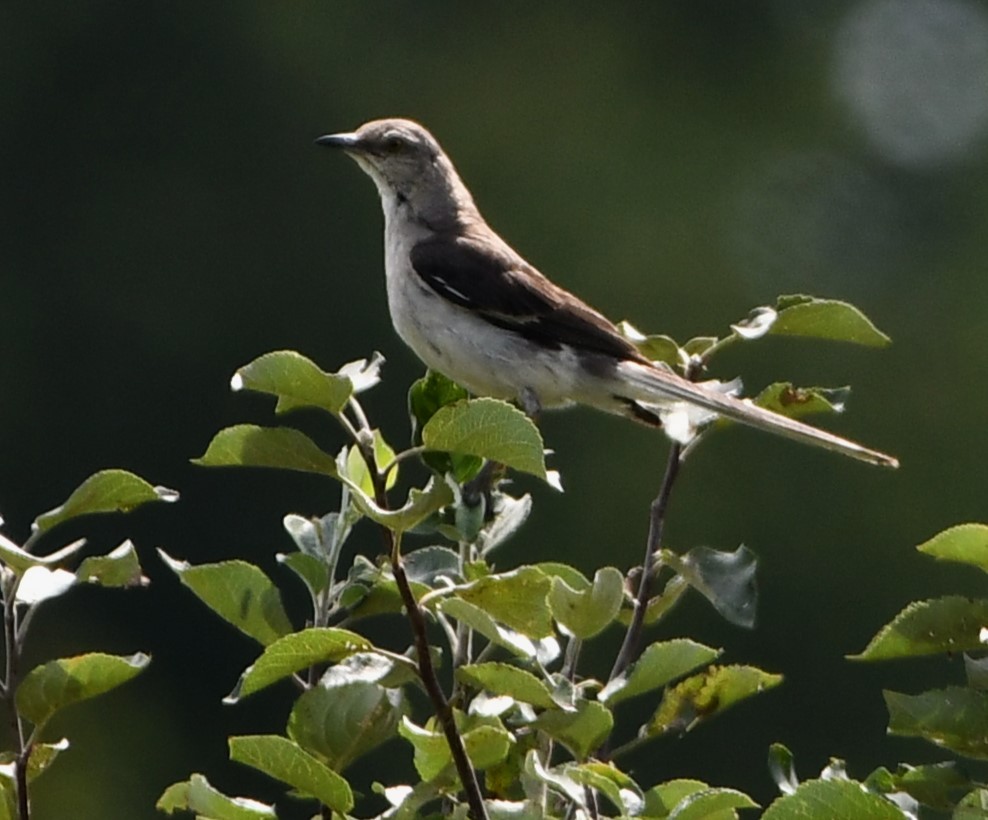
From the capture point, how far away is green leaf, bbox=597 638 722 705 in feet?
9.96

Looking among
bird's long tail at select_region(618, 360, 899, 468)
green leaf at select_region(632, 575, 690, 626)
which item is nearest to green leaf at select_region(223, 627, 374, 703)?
green leaf at select_region(632, 575, 690, 626)

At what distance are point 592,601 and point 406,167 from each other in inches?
147

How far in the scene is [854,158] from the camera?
106 feet

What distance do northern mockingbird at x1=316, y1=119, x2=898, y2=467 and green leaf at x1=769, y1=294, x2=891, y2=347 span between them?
1466 millimetres

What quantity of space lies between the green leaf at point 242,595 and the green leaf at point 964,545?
845mm

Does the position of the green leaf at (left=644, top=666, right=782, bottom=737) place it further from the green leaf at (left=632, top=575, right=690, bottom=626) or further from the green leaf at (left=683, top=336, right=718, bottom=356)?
the green leaf at (left=683, top=336, right=718, bottom=356)

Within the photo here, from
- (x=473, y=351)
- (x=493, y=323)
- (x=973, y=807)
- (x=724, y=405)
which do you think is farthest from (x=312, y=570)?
(x=493, y=323)

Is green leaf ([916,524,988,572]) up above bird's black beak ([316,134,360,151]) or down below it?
above

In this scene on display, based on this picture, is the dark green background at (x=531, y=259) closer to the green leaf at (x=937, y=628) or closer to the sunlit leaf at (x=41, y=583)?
the green leaf at (x=937, y=628)

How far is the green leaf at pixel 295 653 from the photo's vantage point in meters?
2.70

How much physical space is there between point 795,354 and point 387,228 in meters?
18.6

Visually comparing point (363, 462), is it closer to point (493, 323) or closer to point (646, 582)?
point (646, 582)

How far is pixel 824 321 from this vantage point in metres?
3.67

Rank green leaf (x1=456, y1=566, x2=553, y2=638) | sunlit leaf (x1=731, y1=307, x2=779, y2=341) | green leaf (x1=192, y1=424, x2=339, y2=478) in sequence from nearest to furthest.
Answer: green leaf (x1=456, y1=566, x2=553, y2=638) → green leaf (x1=192, y1=424, x2=339, y2=478) → sunlit leaf (x1=731, y1=307, x2=779, y2=341)
